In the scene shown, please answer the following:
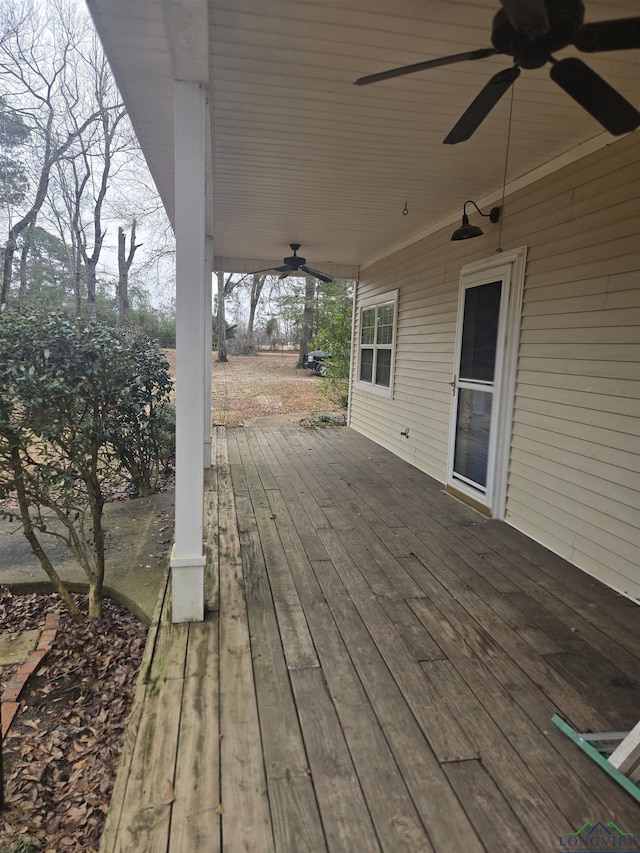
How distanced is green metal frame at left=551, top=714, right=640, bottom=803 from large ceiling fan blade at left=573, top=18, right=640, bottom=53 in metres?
2.14

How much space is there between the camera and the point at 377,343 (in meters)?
6.95

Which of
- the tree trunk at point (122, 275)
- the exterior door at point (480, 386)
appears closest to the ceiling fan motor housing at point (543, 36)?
the exterior door at point (480, 386)

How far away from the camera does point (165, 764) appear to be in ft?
4.98

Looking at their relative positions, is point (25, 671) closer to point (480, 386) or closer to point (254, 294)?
point (480, 386)

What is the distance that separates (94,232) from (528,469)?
14.6 metres

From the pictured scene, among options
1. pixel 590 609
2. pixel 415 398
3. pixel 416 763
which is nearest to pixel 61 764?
pixel 416 763

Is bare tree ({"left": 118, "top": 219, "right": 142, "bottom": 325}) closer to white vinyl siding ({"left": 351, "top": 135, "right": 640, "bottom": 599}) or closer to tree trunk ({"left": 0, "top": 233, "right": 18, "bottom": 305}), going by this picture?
tree trunk ({"left": 0, "top": 233, "right": 18, "bottom": 305})

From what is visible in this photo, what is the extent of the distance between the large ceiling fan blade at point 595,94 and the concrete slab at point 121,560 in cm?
291

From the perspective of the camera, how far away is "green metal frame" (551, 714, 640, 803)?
1450 millimetres

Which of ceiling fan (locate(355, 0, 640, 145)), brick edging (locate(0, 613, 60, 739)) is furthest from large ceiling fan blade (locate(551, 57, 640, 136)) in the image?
brick edging (locate(0, 613, 60, 739))

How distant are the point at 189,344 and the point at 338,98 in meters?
1.56

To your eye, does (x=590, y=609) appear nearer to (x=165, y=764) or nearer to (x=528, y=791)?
(x=528, y=791)

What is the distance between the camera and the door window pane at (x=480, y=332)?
12.9ft

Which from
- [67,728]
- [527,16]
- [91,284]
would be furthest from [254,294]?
[527,16]
